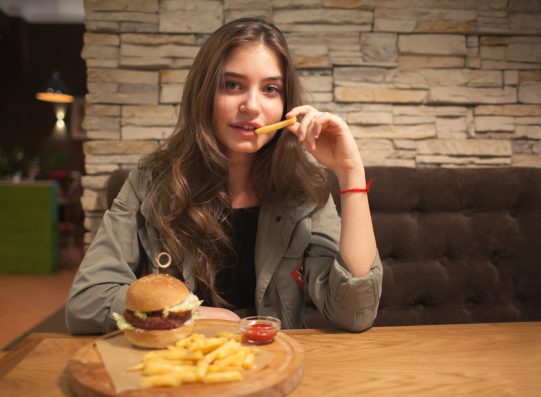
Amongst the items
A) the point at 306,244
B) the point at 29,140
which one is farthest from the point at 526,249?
the point at 29,140

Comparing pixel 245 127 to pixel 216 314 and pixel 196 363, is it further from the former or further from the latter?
pixel 196 363

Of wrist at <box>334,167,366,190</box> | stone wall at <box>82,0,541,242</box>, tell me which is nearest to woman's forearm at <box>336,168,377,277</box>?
wrist at <box>334,167,366,190</box>

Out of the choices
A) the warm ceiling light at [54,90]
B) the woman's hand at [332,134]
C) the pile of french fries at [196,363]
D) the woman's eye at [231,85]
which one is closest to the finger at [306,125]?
the woman's hand at [332,134]

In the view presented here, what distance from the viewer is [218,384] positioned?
873mm

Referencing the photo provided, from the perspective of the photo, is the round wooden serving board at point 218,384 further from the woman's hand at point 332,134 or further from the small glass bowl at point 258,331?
the woman's hand at point 332,134

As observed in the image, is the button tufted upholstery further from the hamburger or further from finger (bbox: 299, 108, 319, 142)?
the hamburger

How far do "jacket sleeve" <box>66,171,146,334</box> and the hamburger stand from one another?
216 millimetres

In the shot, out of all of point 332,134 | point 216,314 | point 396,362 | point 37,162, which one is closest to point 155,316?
point 216,314

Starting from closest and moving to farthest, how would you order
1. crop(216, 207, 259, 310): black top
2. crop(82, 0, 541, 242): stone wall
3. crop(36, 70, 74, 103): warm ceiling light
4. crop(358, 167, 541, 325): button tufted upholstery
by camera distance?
crop(216, 207, 259, 310): black top, crop(358, 167, 541, 325): button tufted upholstery, crop(82, 0, 541, 242): stone wall, crop(36, 70, 74, 103): warm ceiling light

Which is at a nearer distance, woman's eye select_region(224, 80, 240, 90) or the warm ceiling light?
woman's eye select_region(224, 80, 240, 90)

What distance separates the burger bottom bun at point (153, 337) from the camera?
106cm

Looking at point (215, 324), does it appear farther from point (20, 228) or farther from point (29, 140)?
point (29, 140)

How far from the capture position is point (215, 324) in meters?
1.28

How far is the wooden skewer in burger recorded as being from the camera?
1.06 meters
